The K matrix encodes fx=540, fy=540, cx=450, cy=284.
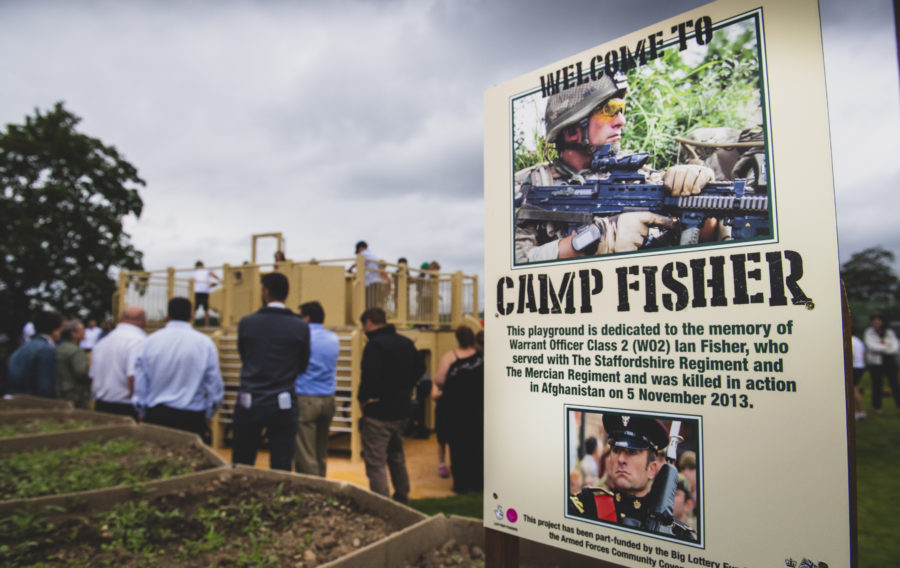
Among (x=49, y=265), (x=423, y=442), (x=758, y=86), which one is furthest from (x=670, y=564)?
(x=49, y=265)

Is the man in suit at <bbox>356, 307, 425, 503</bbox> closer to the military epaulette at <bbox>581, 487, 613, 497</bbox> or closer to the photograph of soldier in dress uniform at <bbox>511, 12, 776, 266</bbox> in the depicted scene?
the photograph of soldier in dress uniform at <bbox>511, 12, 776, 266</bbox>

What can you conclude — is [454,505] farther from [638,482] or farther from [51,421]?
[638,482]

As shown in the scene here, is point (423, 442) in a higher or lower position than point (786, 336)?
lower

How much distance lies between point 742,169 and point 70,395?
8909 mm

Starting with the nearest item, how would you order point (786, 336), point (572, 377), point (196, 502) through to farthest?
point (786, 336) < point (572, 377) < point (196, 502)

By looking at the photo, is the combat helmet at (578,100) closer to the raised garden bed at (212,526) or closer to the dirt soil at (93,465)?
the raised garden bed at (212,526)

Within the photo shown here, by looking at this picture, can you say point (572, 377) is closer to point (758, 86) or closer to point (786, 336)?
point (786, 336)

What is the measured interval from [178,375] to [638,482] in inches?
173

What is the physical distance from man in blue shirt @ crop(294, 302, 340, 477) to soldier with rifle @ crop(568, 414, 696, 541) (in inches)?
176

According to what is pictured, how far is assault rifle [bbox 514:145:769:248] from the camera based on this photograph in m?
1.40

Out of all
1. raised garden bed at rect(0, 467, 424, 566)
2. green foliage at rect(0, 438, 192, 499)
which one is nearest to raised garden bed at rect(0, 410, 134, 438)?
green foliage at rect(0, 438, 192, 499)

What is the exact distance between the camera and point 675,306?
1509mm

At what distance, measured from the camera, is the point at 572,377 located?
5.57 feet

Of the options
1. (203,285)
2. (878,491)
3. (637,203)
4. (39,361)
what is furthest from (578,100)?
(203,285)
